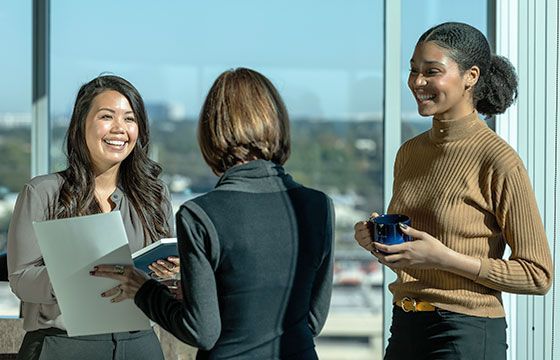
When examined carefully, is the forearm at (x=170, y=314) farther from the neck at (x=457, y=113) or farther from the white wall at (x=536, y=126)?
the white wall at (x=536, y=126)

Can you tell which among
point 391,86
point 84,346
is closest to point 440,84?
point 84,346

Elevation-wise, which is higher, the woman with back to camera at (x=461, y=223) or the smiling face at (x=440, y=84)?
the smiling face at (x=440, y=84)

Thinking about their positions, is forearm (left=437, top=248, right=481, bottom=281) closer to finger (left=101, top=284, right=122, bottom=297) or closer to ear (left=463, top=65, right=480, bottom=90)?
ear (left=463, top=65, right=480, bottom=90)

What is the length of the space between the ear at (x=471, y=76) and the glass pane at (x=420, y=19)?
1431mm

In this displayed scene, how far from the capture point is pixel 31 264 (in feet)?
7.40

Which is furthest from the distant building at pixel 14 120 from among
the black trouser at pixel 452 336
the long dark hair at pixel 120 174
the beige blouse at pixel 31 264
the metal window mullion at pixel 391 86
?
the black trouser at pixel 452 336

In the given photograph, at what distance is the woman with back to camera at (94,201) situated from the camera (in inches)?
87.7

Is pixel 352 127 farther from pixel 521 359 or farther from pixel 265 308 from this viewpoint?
pixel 265 308

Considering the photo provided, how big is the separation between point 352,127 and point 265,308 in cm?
812

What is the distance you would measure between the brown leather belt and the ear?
1.64ft

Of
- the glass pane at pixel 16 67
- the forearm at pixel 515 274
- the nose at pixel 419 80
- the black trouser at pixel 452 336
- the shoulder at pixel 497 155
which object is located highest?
the glass pane at pixel 16 67

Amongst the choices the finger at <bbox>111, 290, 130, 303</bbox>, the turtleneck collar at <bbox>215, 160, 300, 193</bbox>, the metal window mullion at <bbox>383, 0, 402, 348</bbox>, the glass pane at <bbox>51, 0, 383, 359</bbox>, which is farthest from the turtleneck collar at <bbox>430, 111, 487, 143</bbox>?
the glass pane at <bbox>51, 0, 383, 359</bbox>

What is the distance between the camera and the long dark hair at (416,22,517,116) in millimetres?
2182

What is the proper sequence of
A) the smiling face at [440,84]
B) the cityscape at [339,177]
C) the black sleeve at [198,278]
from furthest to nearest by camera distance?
the cityscape at [339,177] < the smiling face at [440,84] < the black sleeve at [198,278]
